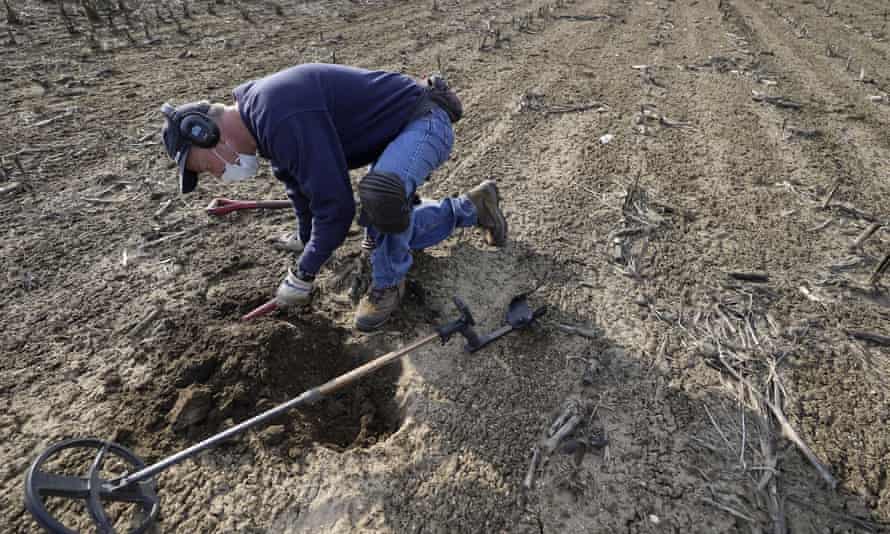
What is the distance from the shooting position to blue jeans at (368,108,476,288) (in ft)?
9.12

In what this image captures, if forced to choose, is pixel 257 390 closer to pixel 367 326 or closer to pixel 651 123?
pixel 367 326

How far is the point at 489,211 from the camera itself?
3.69 meters

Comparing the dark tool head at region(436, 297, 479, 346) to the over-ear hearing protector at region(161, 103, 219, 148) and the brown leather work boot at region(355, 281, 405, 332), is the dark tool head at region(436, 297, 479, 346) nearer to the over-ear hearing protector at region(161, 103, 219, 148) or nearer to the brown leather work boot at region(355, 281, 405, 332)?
the brown leather work boot at region(355, 281, 405, 332)

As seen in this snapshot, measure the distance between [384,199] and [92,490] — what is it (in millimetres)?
1852

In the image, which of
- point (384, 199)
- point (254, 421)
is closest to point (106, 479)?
point (254, 421)

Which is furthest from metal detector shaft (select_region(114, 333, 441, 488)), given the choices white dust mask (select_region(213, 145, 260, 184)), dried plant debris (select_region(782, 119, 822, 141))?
dried plant debris (select_region(782, 119, 822, 141))

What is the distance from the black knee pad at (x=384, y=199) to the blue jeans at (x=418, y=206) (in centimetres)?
7

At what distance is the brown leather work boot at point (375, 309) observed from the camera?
3.13 meters

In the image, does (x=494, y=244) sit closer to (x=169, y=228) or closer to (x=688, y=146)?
(x=169, y=228)

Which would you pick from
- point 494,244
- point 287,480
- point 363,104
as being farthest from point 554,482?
point 363,104

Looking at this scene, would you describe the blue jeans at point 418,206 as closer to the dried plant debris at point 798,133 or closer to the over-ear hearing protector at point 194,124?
the over-ear hearing protector at point 194,124

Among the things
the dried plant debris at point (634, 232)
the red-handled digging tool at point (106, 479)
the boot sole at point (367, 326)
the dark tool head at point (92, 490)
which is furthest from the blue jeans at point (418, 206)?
the dark tool head at point (92, 490)

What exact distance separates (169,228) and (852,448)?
4807 millimetres

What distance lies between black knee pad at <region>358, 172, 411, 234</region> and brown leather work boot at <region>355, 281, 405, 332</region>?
554 millimetres
